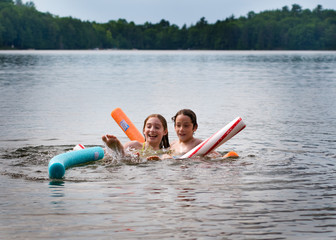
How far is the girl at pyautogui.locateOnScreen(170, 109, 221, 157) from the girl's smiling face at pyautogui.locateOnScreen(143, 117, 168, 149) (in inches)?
10.5

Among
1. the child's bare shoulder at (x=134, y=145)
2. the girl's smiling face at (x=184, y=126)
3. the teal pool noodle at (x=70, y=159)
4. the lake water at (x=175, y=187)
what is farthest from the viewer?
the child's bare shoulder at (x=134, y=145)

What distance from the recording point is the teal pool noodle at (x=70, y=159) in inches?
307

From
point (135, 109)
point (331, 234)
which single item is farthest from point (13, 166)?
point (135, 109)

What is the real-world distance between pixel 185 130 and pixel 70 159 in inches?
81.4

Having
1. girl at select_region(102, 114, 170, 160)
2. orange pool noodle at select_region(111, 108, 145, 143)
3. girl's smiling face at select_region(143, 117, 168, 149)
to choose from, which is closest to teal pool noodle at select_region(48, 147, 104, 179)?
girl at select_region(102, 114, 170, 160)

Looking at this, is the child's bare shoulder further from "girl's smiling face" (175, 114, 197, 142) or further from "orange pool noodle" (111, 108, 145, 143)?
"orange pool noodle" (111, 108, 145, 143)

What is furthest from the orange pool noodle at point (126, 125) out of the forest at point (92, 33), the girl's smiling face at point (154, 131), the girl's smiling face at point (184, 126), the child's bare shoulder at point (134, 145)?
the forest at point (92, 33)

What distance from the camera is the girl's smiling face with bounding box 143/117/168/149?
31.2 feet

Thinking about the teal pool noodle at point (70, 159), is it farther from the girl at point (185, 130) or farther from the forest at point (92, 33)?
the forest at point (92, 33)

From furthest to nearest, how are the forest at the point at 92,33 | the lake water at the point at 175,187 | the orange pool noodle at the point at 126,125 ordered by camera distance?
1. the forest at the point at 92,33
2. the orange pool noodle at the point at 126,125
3. the lake water at the point at 175,187

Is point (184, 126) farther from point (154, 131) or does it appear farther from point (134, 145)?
point (134, 145)

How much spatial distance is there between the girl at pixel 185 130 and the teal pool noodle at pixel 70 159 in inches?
53.4

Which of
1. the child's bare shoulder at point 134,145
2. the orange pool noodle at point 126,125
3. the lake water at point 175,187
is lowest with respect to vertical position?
the lake water at point 175,187

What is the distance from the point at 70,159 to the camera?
8289 millimetres
